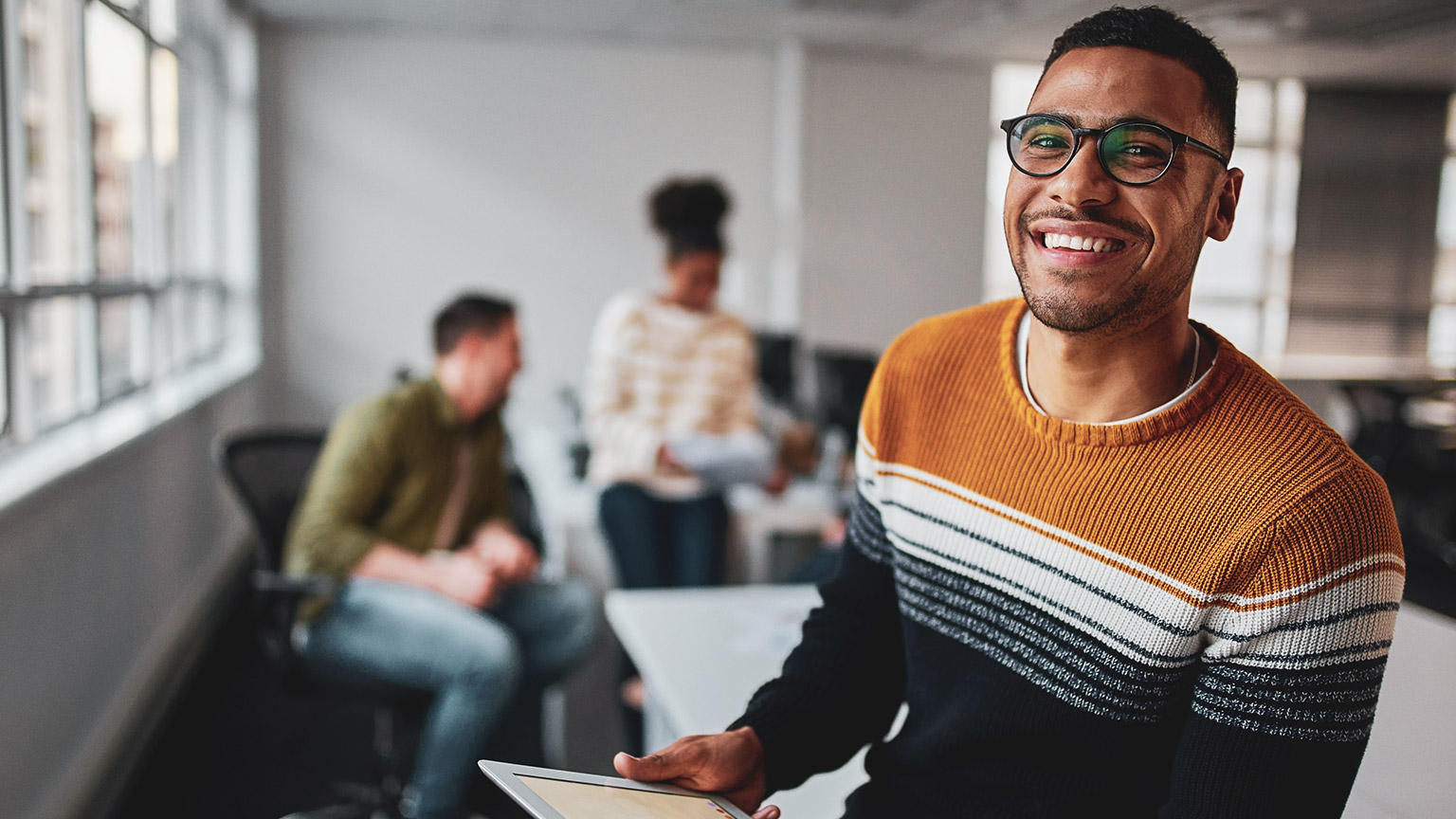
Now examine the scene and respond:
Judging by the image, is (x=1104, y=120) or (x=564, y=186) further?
(x=564, y=186)

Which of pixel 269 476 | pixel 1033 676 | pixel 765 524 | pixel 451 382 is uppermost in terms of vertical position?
pixel 451 382

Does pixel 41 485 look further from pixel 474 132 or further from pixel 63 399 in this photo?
pixel 474 132

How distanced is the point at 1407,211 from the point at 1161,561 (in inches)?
317

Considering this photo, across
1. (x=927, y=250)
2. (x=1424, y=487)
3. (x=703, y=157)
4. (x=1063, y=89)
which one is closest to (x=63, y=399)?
(x=1063, y=89)

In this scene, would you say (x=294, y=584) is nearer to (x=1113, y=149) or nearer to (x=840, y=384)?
(x=1113, y=149)

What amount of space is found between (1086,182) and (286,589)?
203cm

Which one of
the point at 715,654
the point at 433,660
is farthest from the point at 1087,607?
the point at 433,660

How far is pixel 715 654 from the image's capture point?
179 centimetres

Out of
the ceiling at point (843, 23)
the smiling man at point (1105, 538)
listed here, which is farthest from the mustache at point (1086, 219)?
the ceiling at point (843, 23)

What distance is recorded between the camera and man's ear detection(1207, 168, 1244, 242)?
939mm

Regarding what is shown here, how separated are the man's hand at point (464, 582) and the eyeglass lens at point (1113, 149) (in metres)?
1.79

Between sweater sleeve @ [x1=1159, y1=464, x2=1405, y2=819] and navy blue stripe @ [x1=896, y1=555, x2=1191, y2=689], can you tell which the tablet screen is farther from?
sweater sleeve @ [x1=1159, y1=464, x2=1405, y2=819]

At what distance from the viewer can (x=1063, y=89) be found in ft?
3.13

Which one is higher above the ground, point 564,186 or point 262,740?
point 564,186
